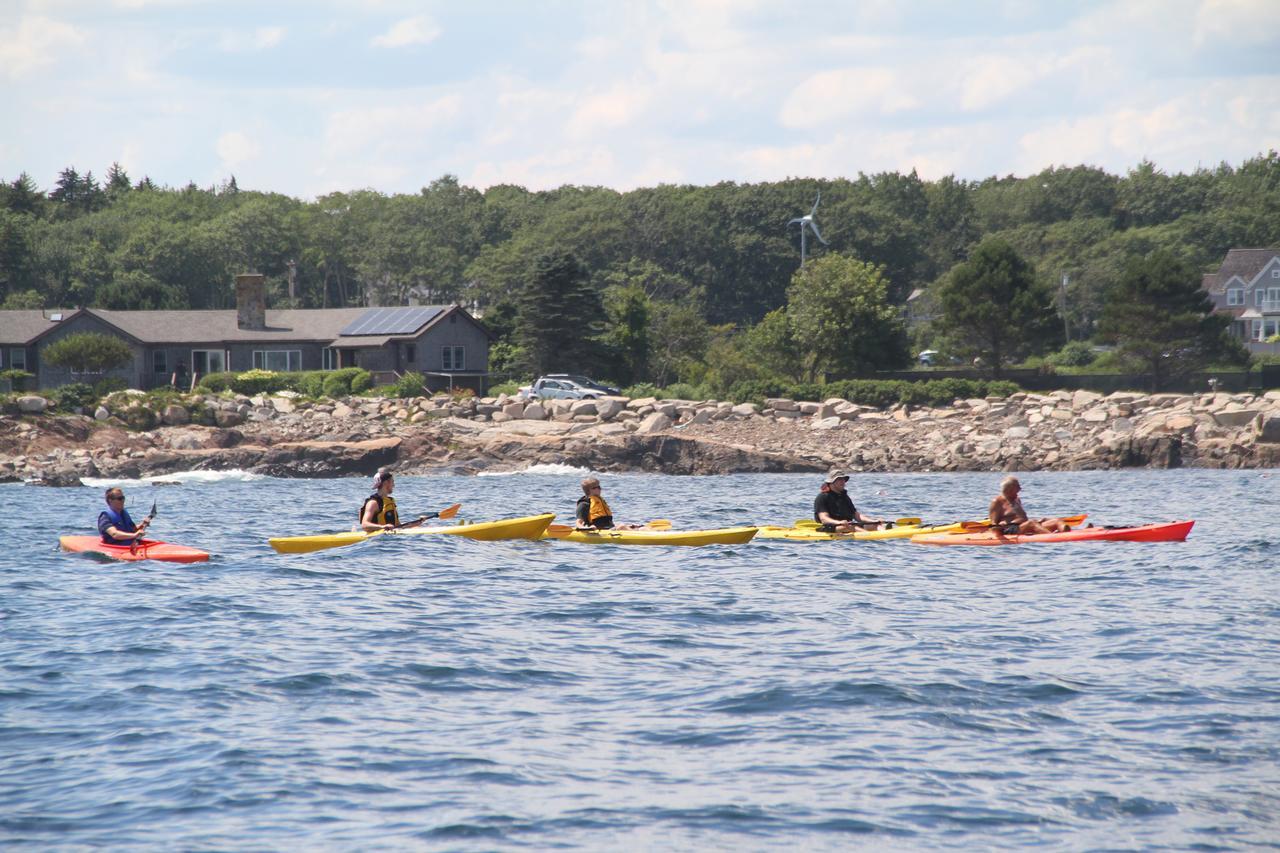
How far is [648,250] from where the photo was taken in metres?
92.6

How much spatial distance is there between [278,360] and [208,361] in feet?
10.3

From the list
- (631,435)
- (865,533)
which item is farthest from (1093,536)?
(631,435)

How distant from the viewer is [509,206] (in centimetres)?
10762

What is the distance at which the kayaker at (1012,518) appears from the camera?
21453 mm

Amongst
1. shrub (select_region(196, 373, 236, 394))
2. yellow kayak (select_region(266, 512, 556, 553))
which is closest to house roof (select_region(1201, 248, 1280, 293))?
shrub (select_region(196, 373, 236, 394))

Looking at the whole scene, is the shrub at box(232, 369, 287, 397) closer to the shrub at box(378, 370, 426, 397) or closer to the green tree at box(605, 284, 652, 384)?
the shrub at box(378, 370, 426, 397)

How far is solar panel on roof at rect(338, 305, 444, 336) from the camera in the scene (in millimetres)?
60781

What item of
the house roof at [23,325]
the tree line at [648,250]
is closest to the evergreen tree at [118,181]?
the tree line at [648,250]

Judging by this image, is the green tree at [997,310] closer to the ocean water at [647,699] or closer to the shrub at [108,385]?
the shrub at [108,385]

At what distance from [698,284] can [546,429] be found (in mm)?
45868

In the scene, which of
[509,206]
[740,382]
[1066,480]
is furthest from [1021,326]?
[509,206]

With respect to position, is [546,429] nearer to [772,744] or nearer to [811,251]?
[772,744]

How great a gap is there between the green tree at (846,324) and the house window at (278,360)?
76.3ft

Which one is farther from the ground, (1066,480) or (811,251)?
(811,251)
